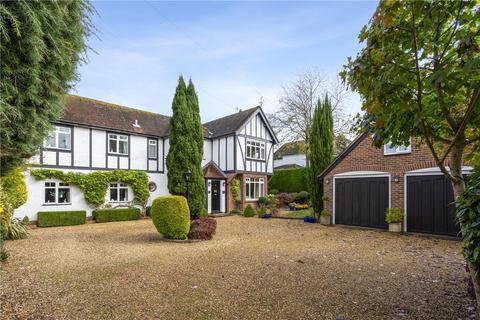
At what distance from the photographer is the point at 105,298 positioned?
4.22 m

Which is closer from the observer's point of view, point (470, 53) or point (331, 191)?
point (470, 53)

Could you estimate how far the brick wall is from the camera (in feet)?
32.3

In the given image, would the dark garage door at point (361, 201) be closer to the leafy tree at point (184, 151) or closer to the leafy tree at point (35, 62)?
the leafy tree at point (184, 151)

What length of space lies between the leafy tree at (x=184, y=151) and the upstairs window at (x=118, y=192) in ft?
16.4

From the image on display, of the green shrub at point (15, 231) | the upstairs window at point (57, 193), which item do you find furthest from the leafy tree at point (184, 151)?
the upstairs window at point (57, 193)

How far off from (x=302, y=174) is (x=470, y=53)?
20.9 m

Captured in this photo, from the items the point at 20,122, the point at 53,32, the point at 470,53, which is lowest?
the point at 20,122

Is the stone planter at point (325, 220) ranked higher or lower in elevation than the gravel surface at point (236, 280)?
lower

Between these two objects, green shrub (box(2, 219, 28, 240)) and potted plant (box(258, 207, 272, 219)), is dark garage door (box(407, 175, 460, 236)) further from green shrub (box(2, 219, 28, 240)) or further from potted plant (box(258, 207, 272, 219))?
green shrub (box(2, 219, 28, 240))

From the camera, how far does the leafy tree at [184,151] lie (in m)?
Result: 12.6

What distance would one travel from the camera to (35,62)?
2924 mm

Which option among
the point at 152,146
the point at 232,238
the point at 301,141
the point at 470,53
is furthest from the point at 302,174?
the point at 470,53

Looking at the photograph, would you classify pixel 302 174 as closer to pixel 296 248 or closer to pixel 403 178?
pixel 403 178

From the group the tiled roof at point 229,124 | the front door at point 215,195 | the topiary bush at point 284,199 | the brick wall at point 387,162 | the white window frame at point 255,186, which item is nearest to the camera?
the brick wall at point 387,162
